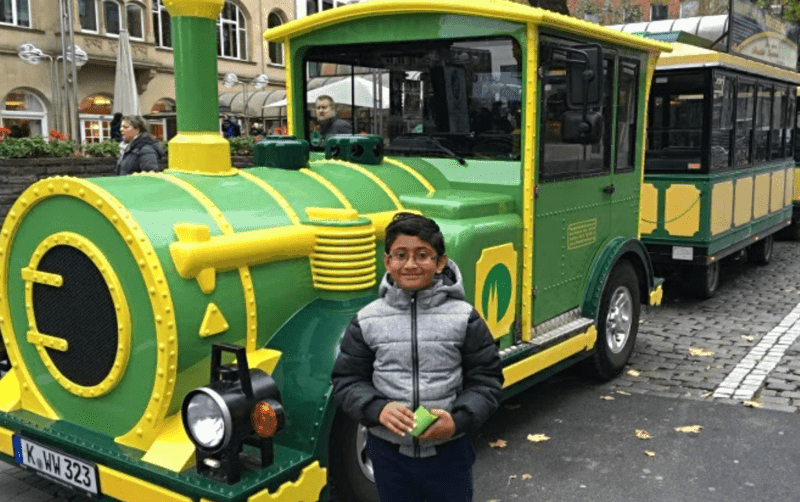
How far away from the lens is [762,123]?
33.9 ft

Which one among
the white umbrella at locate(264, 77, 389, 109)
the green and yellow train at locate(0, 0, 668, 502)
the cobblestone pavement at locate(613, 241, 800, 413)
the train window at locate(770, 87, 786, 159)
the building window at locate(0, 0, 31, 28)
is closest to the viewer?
the green and yellow train at locate(0, 0, 668, 502)

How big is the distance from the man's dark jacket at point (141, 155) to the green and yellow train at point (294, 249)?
2.29 m

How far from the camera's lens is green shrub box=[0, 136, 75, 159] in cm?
874

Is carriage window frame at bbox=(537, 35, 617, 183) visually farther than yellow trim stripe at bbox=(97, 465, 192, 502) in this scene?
Yes

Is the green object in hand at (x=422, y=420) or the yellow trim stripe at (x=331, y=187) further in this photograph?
the yellow trim stripe at (x=331, y=187)

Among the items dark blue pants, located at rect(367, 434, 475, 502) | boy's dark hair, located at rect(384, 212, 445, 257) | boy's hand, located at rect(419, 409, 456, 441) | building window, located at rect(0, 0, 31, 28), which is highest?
building window, located at rect(0, 0, 31, 28)

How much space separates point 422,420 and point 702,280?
7.04 m

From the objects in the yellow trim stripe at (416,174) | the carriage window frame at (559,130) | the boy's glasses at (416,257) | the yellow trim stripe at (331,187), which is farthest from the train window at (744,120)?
the boy's glasses at (416,257)

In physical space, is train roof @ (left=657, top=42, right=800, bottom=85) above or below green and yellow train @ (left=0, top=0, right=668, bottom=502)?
above

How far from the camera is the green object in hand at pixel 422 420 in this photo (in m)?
2.44

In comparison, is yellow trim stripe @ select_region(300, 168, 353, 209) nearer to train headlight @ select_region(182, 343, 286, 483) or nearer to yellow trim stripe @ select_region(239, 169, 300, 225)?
yellow trim stripe @ select_region(239, 169, 300, 225)

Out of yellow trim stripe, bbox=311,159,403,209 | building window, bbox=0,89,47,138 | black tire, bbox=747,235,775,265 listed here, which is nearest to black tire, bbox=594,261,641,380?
yellow trim stripe, bbox=311,159,403,209

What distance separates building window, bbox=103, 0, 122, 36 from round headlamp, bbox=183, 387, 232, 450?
22876 mm

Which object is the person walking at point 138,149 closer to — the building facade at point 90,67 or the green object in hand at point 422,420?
the green object in hand at point 422,420
